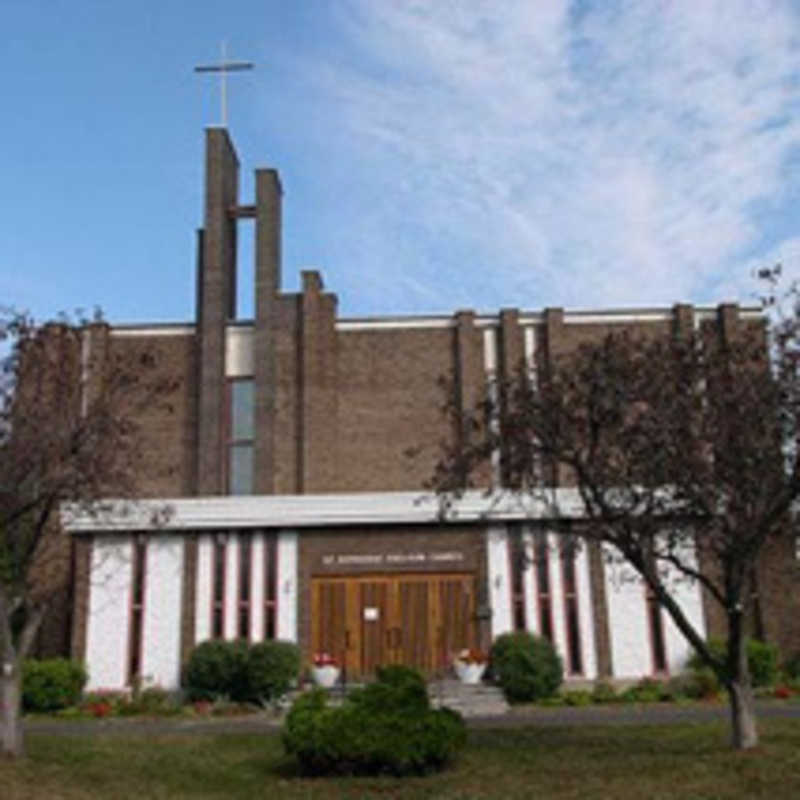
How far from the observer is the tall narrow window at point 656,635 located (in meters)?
25.3

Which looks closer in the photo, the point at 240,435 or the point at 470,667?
the point at 470,667

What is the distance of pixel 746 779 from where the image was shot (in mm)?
11852

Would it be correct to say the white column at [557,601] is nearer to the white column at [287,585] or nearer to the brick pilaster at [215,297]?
the white column at [287,585]

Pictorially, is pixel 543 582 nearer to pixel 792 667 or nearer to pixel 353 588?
pixel 353 588

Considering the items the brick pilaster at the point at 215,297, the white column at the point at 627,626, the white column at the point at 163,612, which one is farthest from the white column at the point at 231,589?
the white column at the point at 627,626

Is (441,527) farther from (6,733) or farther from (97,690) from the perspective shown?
(6,733)

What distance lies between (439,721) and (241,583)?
1322cm

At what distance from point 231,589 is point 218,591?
1.11 feet

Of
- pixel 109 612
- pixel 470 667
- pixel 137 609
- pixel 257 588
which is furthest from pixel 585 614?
pixel 109 612

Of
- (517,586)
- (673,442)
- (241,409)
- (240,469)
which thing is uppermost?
(241,409)

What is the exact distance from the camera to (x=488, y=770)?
44.7 ft

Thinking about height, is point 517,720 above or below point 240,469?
below

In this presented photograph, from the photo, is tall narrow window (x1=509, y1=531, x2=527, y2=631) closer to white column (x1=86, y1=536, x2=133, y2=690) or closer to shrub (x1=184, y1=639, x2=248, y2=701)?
shrub (x1=184, y1=639, x2=248, y2=701)

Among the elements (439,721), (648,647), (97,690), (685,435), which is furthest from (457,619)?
(685,435)
